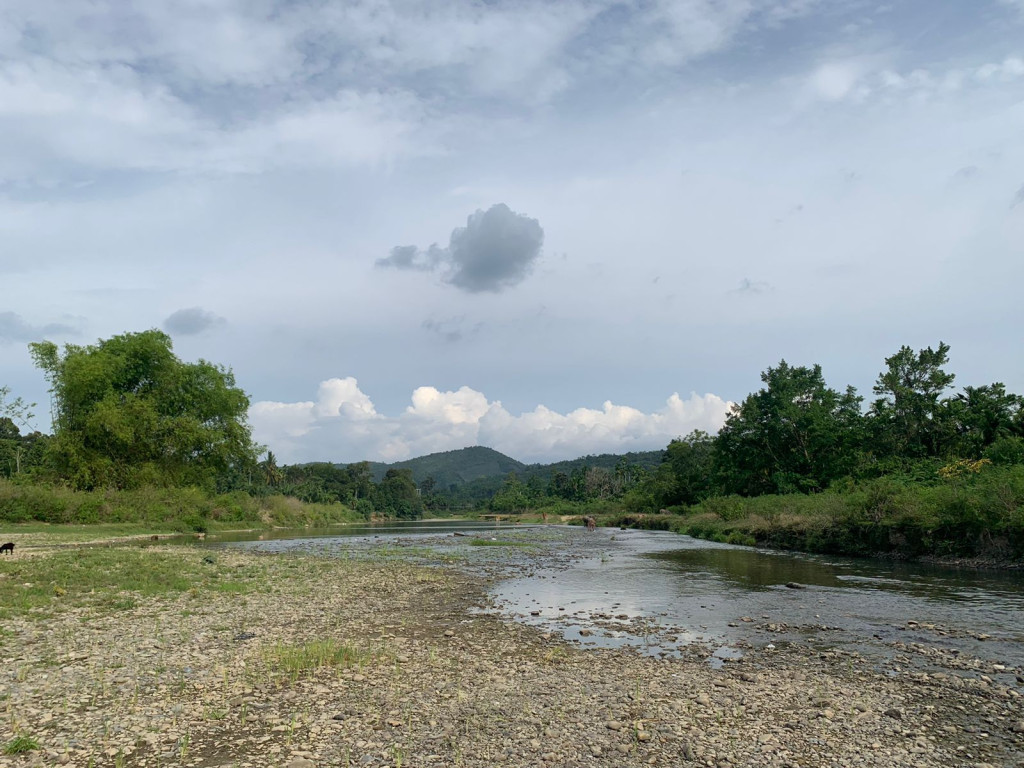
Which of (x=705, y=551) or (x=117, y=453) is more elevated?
(x=117, y=453)

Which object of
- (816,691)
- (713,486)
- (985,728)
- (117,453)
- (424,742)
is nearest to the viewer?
(424,742)

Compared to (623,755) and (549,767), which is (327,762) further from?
(623,755)

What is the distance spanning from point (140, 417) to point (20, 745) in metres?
57.1

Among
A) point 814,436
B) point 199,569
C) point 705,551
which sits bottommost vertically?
point 705,551

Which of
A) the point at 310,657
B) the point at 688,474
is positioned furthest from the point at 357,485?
the point at 310,657

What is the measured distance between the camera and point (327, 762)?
303 inches

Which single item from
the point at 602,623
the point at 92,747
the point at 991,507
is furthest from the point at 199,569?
the point at 991,507

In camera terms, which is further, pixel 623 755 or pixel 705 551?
pixel 705 551

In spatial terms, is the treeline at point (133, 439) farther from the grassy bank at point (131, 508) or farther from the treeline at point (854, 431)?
the treeline at point (854, 431)

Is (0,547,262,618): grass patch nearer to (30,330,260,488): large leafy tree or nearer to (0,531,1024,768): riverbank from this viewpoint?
(0,531,1024,768): riverbank

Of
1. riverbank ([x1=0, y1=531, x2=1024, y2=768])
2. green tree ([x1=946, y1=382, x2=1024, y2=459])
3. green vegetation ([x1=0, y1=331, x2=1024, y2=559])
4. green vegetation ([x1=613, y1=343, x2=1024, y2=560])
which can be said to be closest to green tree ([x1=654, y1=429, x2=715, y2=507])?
green vegetation ([x1=613, y1=343, x2=1024, y2=560])

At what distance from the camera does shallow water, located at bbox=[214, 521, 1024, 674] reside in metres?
14.9

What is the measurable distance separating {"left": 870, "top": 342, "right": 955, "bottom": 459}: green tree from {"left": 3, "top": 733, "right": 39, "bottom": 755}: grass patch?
61.7 meters

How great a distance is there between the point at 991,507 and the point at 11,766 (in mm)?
34870
